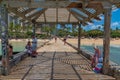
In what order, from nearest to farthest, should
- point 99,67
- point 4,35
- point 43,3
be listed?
point 4,35 → point 43,3 → point 99,67

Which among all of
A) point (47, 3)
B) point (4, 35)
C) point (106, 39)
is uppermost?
point (47, 3)

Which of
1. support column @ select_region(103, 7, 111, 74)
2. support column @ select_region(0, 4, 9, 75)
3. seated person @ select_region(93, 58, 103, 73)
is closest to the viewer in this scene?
support column @ select_region(0, 4, 9, 75)

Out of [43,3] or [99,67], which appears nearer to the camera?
[43,3]

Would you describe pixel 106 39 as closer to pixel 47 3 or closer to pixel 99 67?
pixel 99 67

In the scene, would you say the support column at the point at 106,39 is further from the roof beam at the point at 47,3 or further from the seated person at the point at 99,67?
the roof beam at the point at 47,3

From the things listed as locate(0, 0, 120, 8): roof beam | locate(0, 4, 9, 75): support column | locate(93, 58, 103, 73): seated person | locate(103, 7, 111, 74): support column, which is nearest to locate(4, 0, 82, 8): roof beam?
locate(0, 0, 120, 8): roof beam

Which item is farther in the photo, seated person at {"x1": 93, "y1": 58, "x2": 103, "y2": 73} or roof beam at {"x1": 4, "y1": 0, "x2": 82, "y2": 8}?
seated person at {"x1": 93, "y1": 58, "x2": 103, "y2": 73}

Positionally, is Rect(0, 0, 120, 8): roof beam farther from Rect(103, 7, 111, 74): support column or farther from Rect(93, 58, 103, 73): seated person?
Rect(93, 58, 103, 73): seated person

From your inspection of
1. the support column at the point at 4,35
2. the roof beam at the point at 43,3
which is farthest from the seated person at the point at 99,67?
the support column at the point at 4,35

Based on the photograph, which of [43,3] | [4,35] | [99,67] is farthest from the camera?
[99,67]

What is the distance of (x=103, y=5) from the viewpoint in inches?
410

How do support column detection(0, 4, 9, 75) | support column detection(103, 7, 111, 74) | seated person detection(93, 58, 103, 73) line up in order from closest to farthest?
support column detection(0, 4, 9, 75) < support column detection(103, 7, 111, 74) < seated person detection(93, 58, 103, 73)

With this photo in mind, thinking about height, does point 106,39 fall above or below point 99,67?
above

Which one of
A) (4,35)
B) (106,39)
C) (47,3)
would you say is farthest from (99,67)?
(4,35)
